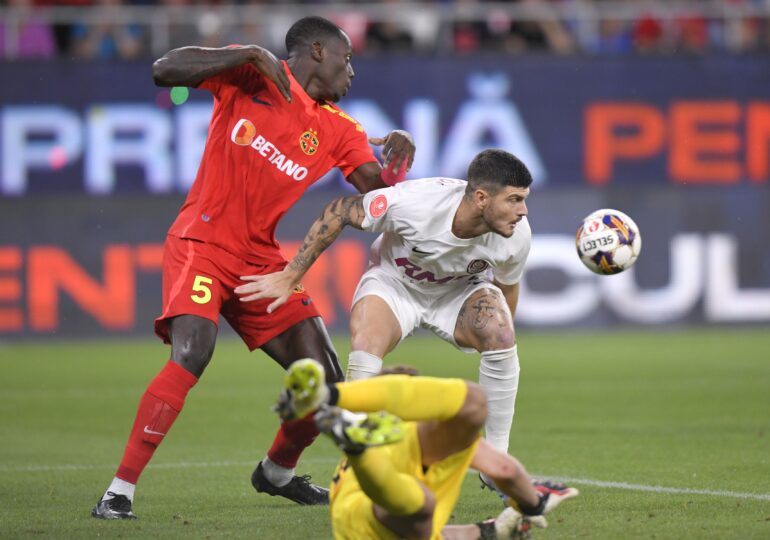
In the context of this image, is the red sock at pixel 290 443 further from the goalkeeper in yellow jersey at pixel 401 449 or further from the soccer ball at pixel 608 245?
the soccer ball at pixel 608 245

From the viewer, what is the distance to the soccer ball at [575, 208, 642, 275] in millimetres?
7742

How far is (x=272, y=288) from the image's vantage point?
6.84m

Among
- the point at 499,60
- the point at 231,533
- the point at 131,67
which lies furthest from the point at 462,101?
the point at 231,533

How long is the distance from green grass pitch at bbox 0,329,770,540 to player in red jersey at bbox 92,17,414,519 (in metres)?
0.76

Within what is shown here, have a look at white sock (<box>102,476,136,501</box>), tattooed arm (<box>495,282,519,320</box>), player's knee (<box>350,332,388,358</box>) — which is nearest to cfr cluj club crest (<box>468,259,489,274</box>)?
tattooed arm (<box>495,282,519,320</box>)

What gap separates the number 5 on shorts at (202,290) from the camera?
6.77 meters

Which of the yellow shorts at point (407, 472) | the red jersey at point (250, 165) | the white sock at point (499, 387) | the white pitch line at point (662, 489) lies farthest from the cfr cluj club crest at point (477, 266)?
the yellow shorts at point (407, 472)

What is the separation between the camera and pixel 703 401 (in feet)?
37.8

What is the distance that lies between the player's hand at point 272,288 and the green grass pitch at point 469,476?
1.10 meters

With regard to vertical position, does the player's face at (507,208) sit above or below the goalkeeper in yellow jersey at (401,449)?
above

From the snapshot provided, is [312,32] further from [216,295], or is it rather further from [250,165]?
[216,295]

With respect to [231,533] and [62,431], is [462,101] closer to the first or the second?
[62,431]

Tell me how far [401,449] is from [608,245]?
9.25 ft

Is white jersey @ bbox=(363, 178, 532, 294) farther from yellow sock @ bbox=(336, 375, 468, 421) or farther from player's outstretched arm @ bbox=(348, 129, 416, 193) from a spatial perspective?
yellow sock @ bbox=(336, 375, 468, 421)
